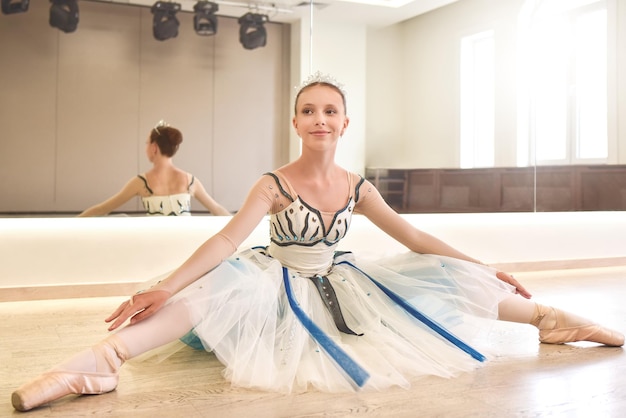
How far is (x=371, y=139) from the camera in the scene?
4.03m

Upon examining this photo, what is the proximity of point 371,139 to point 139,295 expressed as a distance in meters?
2.65

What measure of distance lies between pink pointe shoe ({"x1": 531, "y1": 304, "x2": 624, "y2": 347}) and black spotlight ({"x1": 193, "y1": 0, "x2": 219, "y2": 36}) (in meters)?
2.41

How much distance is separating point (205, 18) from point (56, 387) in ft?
8.58

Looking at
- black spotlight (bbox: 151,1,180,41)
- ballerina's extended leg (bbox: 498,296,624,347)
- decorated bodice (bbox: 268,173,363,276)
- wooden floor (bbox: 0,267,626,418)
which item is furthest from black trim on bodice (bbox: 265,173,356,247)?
black spotlight (bbox: 151,1,180,41)

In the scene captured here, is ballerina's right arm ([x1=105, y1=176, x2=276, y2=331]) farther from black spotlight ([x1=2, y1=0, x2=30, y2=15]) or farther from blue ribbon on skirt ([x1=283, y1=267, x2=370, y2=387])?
black spotlight ([x1=2, y1=0, x2=30, y2=15])

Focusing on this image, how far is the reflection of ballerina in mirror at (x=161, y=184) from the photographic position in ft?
11.2

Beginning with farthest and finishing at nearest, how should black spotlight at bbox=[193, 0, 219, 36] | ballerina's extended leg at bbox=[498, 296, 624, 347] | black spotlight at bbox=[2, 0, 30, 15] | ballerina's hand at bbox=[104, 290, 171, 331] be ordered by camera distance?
black spotlight at bbox=[193, 0, 219, 36], black spotlight at bbox=[2, 0, 30, 15], ballerina's extended leg at bbox=[498, 296, 624, 347], ballerina's hand at bbox=[104, 290, 171, 331]

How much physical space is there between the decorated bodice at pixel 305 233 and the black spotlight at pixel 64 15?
6.43 feet

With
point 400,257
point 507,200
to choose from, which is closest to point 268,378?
point 400,257

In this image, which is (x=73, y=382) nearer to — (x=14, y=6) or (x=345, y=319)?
(x=345, y=319)

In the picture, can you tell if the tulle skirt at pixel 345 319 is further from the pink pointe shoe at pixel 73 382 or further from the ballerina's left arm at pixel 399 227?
the pink pointe shoe at pixel 73 382

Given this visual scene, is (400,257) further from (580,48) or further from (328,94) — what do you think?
(580,48)

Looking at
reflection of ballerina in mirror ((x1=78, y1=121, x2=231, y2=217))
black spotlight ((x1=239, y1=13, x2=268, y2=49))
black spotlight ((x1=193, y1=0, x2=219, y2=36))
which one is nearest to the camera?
reflection of ballerina in mirror ((x1=78, y1=121, x2=231, y2=217))

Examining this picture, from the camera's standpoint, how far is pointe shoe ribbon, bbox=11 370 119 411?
1.41 m
